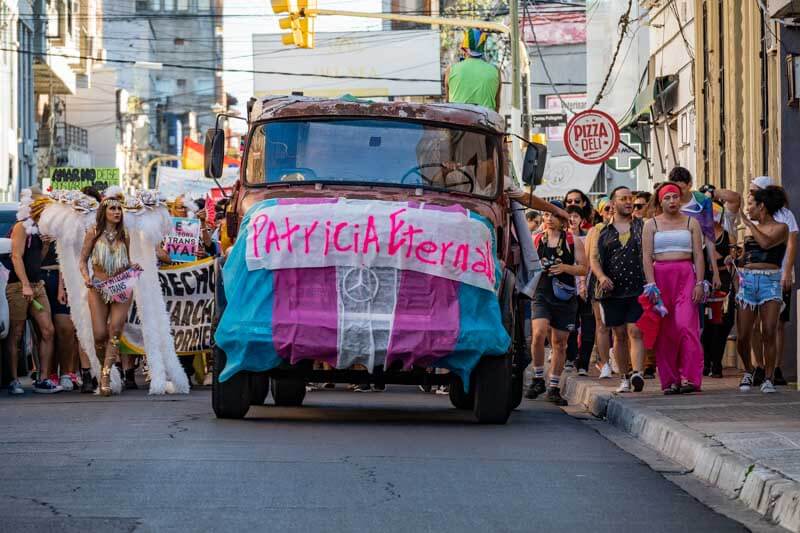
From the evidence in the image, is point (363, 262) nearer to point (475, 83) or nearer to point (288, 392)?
point (288, 392)

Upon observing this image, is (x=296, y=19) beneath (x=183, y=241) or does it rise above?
above

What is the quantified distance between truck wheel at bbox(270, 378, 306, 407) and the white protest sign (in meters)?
2.64

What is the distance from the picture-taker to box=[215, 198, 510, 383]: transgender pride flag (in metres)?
12.4

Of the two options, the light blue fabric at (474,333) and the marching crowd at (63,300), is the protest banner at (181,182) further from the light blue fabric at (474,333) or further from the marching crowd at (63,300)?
the light blue fabric at (474,333)

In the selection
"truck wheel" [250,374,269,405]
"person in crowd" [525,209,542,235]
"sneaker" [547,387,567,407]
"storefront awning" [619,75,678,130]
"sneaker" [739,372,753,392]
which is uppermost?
"storefront awning" [619,75,678,130]

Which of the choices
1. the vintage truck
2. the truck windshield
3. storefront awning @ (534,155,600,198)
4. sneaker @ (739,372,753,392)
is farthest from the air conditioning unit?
the vintage truck

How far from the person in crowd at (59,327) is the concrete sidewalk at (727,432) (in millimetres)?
5208

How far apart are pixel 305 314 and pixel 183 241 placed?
305 inches

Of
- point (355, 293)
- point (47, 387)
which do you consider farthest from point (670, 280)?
point (47, 387)

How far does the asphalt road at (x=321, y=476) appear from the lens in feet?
26.2

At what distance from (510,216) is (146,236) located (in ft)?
13.9

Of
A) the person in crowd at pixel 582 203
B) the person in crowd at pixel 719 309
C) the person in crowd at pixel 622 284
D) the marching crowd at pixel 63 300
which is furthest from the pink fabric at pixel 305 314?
the person in crowd at pixel 582 203

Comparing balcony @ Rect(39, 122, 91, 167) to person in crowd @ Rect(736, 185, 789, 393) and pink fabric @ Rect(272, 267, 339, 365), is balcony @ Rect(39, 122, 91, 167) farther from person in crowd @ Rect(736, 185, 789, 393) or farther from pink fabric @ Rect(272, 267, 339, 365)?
pink fabric @ Rect(272, 267, 339, 365)

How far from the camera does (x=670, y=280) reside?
1539 cm
